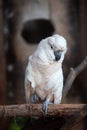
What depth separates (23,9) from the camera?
8.70 feet

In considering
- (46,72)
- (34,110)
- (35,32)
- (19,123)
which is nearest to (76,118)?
(34,110)

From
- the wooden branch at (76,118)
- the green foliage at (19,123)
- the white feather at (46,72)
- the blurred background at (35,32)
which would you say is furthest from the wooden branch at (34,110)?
the blurred background at (35,32)

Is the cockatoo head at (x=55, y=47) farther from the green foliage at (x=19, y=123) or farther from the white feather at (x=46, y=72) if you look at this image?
the green foliage at (x=19, y=123)

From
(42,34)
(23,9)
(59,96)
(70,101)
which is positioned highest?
(23,9)

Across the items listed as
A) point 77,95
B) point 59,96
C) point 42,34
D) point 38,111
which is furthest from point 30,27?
point 38,111

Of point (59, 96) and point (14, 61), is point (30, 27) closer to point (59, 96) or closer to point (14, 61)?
point (14, 61)

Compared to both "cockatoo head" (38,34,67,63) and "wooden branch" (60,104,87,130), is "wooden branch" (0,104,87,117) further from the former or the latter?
"cockatoo head" (38,34,67,63)

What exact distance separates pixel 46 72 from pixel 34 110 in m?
0.24

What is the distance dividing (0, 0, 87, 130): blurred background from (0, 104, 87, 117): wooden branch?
76 cm

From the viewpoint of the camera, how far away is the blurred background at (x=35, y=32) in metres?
2.59

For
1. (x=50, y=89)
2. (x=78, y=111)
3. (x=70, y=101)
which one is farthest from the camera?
(x=70, y=101)

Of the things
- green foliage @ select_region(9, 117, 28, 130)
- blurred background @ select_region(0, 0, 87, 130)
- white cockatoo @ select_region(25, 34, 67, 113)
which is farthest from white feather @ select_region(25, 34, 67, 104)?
blurred background @ select_region(0, 0, 87, 130)

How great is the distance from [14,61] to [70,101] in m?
0.44

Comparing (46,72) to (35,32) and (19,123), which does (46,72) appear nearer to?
(19,123)
